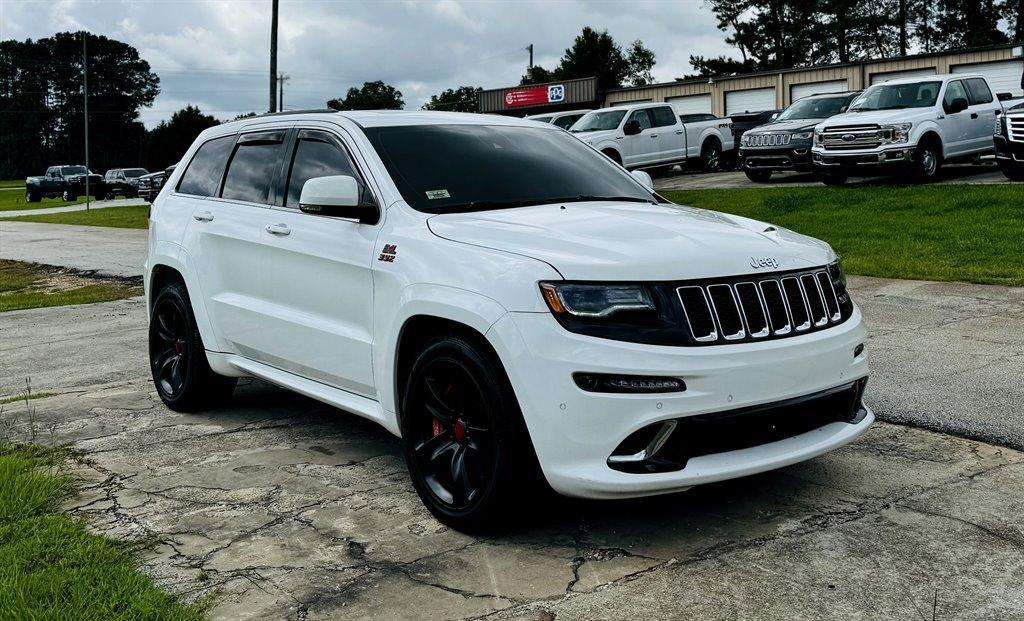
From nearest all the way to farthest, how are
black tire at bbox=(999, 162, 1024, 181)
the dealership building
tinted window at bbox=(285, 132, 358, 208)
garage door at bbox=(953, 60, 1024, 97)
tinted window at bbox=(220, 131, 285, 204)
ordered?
tinted window at bbox=(285, 132, 358, 208) → tinted window at bbox=(220, 131, 285, 204) → black tire at bbox=(999, 162, 1024, 181) → garage door at bbox=(953, 60, 1024, 97) → the dealership building

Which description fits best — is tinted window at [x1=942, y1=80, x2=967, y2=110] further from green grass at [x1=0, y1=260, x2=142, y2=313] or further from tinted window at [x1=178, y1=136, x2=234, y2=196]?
tinted window at [x1=178, y1=136, x2=234, y2=196]

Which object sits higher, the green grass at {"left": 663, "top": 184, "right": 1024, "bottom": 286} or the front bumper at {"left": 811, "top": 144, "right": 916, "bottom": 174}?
the front bumper at {"left": 811, "top": 144, "right": 916, "bottom": 174}

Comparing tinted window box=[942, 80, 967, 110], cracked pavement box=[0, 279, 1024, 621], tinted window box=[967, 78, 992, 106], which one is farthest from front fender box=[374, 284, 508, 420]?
tinted window box=[967, 78, 992, 106]

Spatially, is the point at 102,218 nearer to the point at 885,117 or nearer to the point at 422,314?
the point at 885,117

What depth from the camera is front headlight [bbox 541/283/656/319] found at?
395 centimetres

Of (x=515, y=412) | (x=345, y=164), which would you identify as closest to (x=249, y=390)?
(x=345, y=164)

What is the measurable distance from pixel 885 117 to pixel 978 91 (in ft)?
10.4

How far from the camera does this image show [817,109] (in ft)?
74.5

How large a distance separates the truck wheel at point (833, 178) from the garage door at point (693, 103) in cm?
2698

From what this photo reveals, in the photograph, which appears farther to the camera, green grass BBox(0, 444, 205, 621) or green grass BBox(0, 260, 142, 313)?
green grass BBox(0, 260, 142, 313)

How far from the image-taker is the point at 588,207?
505 centimetres

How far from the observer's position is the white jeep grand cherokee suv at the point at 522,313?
393cm

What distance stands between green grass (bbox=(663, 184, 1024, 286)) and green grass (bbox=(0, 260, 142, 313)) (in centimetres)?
885

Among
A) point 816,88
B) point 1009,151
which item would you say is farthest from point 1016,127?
point 816,88
